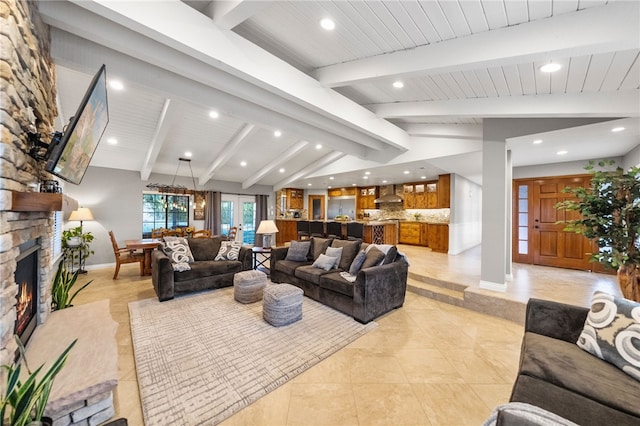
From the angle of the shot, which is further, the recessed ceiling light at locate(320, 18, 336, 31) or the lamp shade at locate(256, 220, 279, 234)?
the lamp shade at locate(256, 220, 279, 234)

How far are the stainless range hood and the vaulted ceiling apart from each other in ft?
12.4

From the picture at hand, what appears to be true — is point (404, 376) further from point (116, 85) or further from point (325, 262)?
point (116, 85)

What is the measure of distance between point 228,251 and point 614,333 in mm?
4957

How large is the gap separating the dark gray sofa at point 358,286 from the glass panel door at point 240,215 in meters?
5.12

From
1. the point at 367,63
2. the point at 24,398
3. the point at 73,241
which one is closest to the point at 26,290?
the point at 24,398

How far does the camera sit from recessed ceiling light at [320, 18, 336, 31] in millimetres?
2094

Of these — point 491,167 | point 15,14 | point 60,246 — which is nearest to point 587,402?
point 491,167

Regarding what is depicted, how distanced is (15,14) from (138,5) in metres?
0.68

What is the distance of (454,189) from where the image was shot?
670 centimetres

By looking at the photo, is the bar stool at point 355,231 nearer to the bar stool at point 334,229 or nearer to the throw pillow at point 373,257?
the bar stool at point 334,229

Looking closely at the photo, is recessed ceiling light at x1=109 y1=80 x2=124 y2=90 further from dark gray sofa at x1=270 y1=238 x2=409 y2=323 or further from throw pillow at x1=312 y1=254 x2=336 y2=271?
throw pillow at x1=312 y1=254 x2=336 y2=271

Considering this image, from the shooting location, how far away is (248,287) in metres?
3.78

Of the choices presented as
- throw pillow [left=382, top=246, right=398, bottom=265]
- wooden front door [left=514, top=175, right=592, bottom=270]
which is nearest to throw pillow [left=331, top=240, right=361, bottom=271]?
throw pillow [left=382, top=246, right=398, bottom=265]

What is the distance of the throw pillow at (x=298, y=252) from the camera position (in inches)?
182
